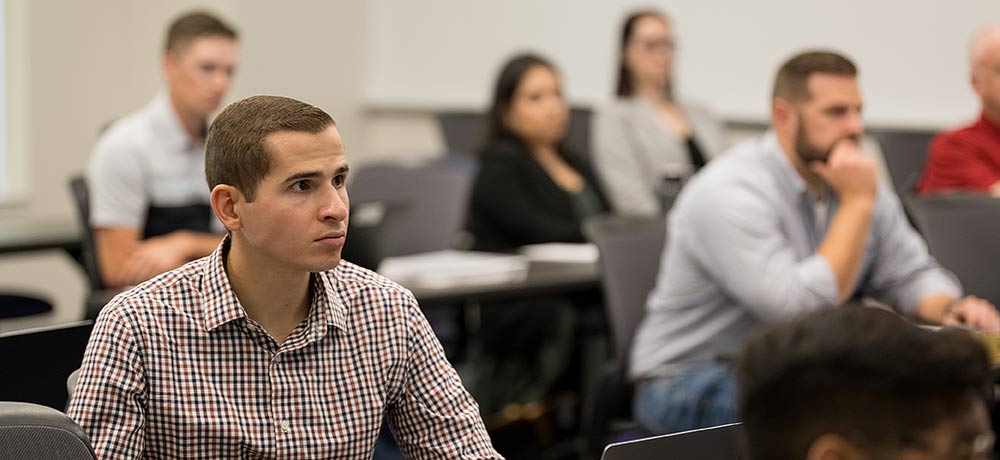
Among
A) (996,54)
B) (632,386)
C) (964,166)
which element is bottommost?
(632,386)

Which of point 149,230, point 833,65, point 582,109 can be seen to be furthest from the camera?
point 582,109

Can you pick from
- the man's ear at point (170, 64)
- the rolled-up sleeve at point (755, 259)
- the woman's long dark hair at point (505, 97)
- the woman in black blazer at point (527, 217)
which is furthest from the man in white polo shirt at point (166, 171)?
the rolled-up sleeve at point (755, 259)

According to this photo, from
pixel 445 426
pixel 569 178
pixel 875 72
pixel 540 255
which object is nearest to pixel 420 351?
pixel 445 426

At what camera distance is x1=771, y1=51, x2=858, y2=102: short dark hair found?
3.08 meters

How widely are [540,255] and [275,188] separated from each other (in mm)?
2602

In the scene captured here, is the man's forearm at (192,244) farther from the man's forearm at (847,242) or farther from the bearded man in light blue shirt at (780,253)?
the man's forearm at (847,242)

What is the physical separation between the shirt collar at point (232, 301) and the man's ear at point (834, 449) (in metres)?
0.87

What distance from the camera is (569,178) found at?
5.11 m

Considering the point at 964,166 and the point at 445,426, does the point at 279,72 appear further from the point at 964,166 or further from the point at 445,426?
the point at 445,426

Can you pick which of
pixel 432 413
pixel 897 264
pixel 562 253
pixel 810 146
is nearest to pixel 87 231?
pixel 562 253

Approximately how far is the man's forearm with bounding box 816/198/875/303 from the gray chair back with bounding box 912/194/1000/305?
1.06 ft

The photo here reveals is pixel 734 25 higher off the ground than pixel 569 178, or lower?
higher

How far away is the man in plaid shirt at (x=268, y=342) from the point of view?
1688 millimetres

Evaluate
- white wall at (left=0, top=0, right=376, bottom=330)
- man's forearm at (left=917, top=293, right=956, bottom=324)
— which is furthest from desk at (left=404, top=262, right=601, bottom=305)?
white wall at (left=0, top=0, right=376, bottom=330)
